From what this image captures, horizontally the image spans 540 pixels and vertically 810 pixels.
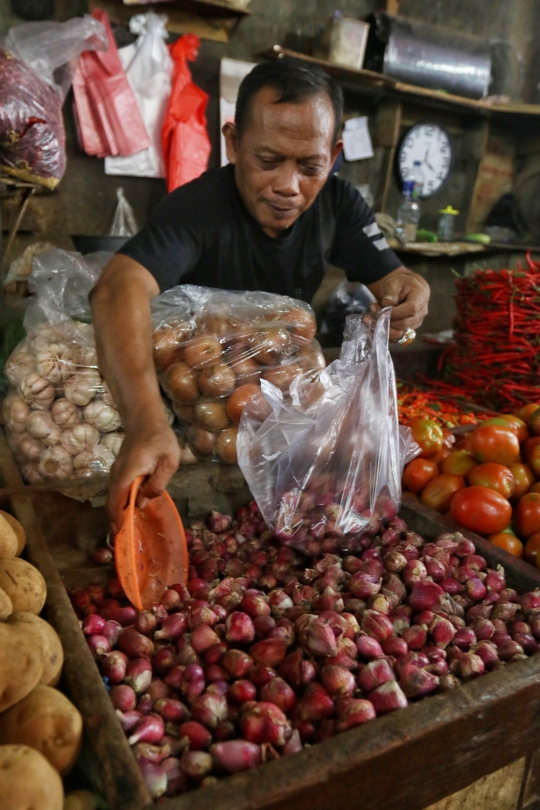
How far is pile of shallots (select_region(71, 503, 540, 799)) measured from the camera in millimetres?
805

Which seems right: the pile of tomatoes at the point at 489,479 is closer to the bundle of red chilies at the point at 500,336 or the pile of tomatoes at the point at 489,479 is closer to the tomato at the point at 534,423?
the tomato at the point at 534,423

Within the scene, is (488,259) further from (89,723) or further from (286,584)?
(89,723)

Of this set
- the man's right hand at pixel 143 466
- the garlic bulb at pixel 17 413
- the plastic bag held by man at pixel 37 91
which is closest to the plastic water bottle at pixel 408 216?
the plastic bag held by man at pixel 37 91

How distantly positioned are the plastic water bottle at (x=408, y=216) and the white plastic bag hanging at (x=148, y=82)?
5.83 ft

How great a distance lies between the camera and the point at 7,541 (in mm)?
1010

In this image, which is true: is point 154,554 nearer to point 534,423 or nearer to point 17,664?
point 17,664

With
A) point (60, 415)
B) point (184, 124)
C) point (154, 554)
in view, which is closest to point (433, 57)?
point (184, 124)

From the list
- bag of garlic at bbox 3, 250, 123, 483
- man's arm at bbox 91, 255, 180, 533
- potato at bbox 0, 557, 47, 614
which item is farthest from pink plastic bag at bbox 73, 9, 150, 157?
potato at bbox 0, 557, 47, 614

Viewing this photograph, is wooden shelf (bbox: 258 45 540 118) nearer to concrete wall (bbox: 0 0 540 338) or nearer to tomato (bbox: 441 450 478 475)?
concrete wall (bbox: 0 0 540 338)

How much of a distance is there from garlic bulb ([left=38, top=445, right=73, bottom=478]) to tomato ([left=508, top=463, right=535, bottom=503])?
120 cm

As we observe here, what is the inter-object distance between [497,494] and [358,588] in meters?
0.51

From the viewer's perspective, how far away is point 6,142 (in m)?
2.37

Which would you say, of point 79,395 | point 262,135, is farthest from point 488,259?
point 79,395

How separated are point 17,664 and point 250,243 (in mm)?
1565
